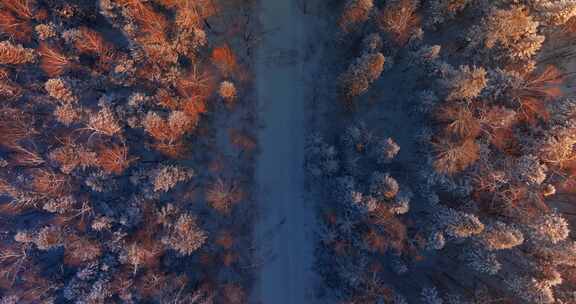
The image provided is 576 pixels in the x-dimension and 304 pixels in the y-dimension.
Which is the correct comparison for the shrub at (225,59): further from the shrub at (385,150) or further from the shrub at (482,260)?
the shrub at (482,260)

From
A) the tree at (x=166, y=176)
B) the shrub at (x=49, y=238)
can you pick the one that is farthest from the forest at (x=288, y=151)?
the tree at (x=166, y=176)

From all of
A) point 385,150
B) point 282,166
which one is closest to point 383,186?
point 385,150

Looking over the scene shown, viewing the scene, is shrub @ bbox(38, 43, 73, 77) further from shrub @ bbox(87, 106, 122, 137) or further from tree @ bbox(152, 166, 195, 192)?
tree @ bbox(152, 166, 195, 192)

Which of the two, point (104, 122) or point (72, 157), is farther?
point (72, 157)

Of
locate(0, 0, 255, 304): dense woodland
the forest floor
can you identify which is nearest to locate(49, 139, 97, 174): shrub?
locate(0, 0, 255, 304): dense woodland

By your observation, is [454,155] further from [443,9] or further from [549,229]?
[443,9]
